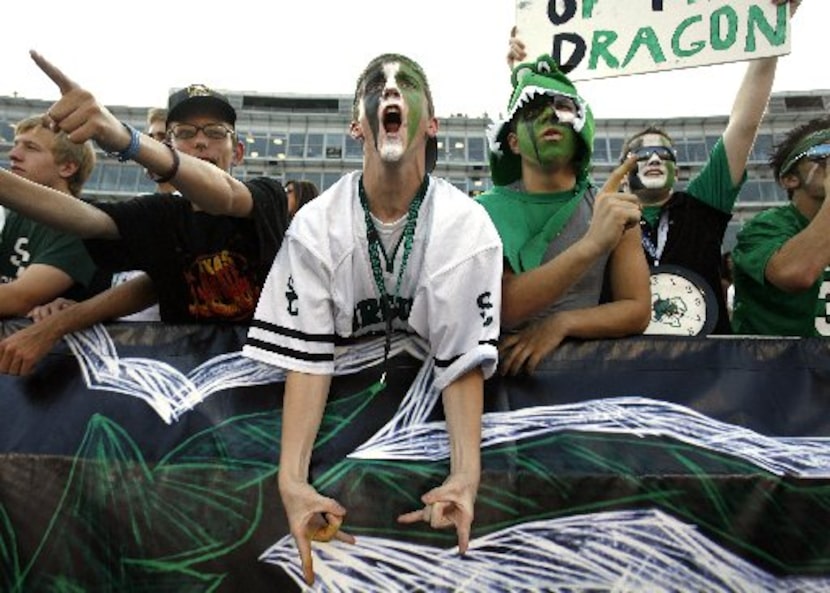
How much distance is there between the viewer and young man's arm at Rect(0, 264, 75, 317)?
2564 mm

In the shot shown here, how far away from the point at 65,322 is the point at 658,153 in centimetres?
311

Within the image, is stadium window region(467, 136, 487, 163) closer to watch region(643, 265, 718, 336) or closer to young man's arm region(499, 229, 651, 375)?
watch region(643, 265, 718, 336)

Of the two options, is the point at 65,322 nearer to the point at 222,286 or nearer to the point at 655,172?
the point at 222,286

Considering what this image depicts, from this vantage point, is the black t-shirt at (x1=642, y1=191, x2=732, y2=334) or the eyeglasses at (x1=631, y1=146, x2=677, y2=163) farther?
the eyeglasses at (x1=631, y1=146, x2=677, y2=163)

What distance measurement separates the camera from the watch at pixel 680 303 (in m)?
2.79

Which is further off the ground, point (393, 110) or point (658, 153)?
point (658, 153)

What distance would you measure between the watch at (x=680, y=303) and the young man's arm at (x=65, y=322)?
2.08m

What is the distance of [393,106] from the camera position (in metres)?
2.08

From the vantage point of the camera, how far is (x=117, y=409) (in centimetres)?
226

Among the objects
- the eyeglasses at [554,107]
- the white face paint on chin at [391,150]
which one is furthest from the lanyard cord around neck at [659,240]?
the white face paint on chin at [391,150]

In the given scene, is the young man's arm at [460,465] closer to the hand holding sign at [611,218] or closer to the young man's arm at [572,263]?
the young man's arm at [572,263]

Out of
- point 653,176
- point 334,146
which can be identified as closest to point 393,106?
point 653,176

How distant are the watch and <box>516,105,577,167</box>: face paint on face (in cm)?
72

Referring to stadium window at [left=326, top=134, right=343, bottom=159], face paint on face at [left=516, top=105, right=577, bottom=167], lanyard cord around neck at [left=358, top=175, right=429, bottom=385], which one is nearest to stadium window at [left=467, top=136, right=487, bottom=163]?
stadium window at [left=326, top=134, right=343, bottom=159]
